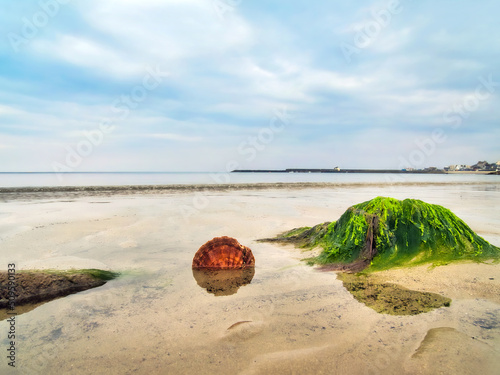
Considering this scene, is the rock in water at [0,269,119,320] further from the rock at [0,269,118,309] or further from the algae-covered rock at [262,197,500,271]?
the algae-covered rock at [262,197,500,271]

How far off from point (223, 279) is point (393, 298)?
2018 mm

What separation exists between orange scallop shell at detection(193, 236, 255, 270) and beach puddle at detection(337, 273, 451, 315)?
1418 millimetres

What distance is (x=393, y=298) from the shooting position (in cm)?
298

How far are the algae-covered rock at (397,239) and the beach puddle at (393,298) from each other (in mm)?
723

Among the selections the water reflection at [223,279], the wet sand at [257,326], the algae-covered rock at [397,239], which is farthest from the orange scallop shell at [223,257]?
the algae-covered rock at [397,239]

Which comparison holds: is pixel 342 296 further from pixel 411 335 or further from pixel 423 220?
pixel 423 220

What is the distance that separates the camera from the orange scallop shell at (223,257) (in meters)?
4.05

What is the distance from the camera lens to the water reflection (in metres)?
3.33

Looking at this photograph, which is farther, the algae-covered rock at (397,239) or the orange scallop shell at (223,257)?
the algae-covered rock at (397,239)

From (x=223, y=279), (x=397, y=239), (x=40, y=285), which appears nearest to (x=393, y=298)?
(x=397, y=239)

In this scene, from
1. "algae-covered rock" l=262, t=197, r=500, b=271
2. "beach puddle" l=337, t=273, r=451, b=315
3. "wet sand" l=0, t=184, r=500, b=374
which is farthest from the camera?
"algae-covered rock" l=262, t=197, r=500, b=271

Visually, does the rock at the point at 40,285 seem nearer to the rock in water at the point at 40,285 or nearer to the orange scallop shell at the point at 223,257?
the rock in water at the point at 40,285

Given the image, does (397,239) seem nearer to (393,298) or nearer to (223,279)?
(393,298)

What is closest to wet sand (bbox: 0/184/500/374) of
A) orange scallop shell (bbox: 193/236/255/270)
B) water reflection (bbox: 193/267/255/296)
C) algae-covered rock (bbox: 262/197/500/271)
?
water reflection (bbox: 193/267/255/296)
